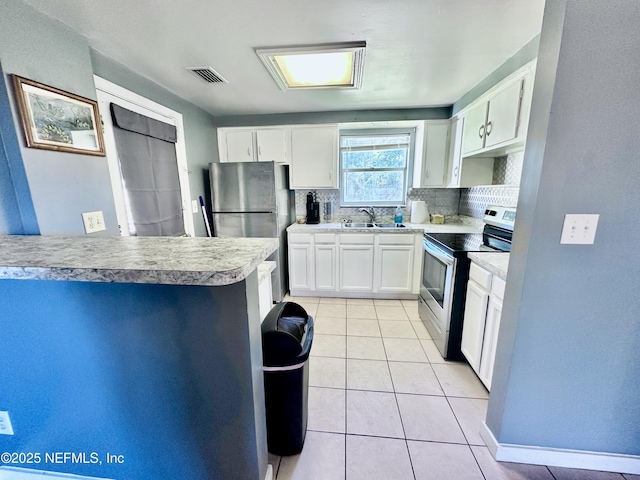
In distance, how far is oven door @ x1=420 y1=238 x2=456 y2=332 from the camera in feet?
6.37

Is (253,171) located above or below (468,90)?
below

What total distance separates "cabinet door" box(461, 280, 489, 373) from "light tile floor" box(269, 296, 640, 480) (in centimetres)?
20

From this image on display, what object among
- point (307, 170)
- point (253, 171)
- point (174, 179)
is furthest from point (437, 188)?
point (174, 179)

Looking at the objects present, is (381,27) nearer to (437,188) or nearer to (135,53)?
(135,53)

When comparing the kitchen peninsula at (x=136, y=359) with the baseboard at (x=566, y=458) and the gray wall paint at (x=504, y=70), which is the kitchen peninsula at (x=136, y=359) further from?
the gray wall paint at (x=504, y=70)

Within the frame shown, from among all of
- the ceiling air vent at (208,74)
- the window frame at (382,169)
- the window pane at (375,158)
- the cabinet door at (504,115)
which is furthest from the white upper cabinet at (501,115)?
the ceiling air vent at (208,74)

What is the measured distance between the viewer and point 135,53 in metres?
1.76

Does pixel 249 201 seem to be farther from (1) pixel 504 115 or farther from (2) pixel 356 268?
(1) pixel 504 115

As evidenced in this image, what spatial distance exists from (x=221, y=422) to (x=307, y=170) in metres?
2.81

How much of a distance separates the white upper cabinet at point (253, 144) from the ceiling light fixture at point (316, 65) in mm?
938

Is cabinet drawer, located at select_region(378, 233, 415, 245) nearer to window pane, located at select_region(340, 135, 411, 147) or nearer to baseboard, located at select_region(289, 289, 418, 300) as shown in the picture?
baseboard, located at select_region(289, 289, 418, 300)

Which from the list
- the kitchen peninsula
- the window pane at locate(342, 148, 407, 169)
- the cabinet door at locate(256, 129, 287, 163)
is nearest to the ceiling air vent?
the cabinet door at locate(256, 129, 287, 163)

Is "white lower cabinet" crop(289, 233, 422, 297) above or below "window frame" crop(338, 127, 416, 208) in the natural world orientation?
below

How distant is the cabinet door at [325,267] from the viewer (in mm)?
3084
